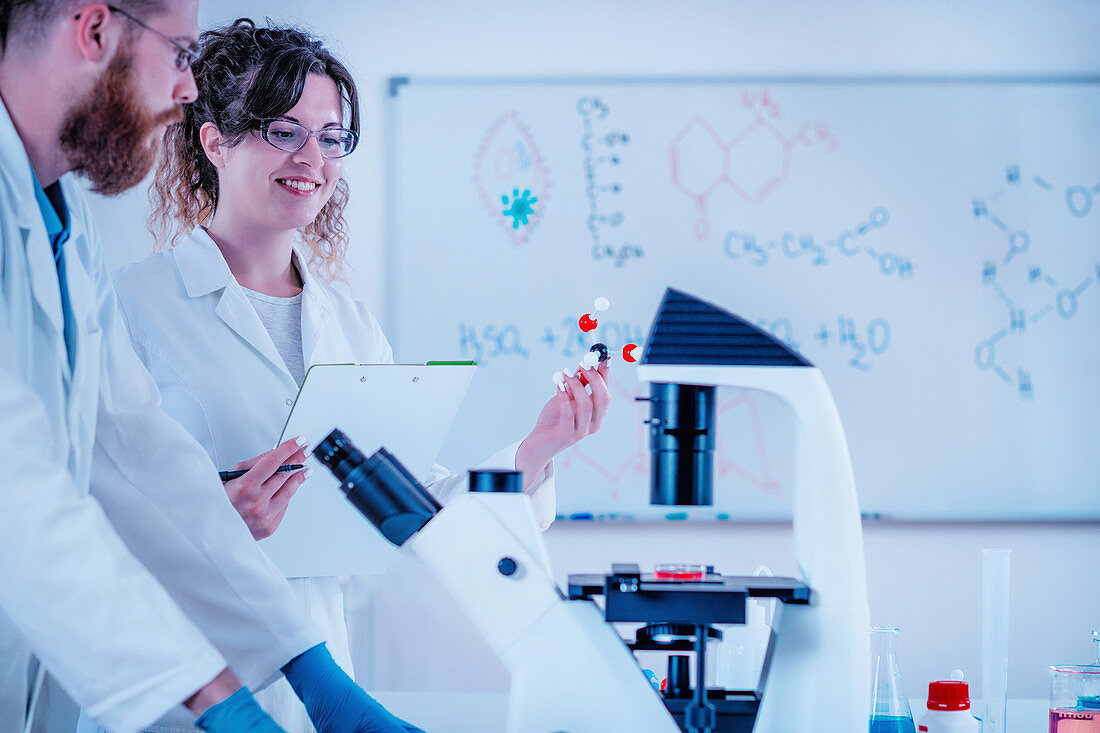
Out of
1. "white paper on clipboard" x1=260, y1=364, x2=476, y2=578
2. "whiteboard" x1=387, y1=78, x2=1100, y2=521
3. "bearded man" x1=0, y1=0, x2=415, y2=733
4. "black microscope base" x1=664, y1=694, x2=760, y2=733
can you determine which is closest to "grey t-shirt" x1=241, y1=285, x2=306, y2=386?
"white paper on clipboard" x1=260, y1=364, x2=476, y2=578

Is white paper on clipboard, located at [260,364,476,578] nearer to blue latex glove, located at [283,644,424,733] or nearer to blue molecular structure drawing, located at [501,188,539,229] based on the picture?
blue latex glove, located at [283,644,424,733]

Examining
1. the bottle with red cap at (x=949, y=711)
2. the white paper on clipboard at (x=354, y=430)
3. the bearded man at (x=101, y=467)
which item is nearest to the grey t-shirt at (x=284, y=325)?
the white paper on clipboard at (x=354, y=430)

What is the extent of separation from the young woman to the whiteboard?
1022 mm

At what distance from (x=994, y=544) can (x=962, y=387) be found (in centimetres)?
44

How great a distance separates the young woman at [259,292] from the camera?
1185 mm

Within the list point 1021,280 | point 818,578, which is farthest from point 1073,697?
point 1021,280

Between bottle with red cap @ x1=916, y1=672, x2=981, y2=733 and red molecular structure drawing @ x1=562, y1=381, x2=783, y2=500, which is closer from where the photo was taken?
bottle with red cap @ x1=916, y1=672, x2=981, y2=733

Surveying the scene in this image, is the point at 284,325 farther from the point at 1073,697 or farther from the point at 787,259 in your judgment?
the point at 787,259

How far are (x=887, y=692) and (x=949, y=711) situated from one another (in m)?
0.08

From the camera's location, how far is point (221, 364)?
1214 mm

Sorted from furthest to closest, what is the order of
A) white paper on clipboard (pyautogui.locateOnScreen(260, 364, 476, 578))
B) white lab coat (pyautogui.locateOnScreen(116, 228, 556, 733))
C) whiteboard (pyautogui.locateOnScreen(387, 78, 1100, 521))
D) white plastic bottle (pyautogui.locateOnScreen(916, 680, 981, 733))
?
whiteboard (pyautogui.locateOnScreen(387, 78, 1100, 521)), white lab coat (pyautogui.locateOnScreen(116, 228, 556, 733)), white paper on clipboard (pyautogui.locateOnScreen(260, 364, 476, 578)), white plastic bottle (pyautogui.locateOnScreen(916, 680, 981, 733))

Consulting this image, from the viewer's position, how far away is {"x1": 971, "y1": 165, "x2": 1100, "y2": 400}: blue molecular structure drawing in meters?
2.34

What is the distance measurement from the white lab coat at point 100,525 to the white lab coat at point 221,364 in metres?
0.18

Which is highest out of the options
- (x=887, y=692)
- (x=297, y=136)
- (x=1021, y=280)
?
(x=297, y=136)
